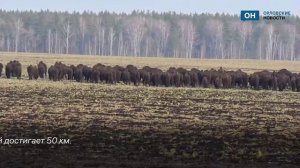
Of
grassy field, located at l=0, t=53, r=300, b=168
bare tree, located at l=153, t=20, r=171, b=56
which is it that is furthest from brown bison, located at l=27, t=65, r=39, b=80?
bare tree, located at l=153, t=20, r=171, b=56

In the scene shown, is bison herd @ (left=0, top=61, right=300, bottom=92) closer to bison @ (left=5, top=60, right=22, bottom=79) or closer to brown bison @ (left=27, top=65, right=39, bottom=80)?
brown bison @ (left=27, top=65, right=39, bottom=80)

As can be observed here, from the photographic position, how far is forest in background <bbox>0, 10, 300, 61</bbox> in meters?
117

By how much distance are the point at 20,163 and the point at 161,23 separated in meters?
116

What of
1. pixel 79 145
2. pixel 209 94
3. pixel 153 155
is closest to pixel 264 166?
pixel 153 155

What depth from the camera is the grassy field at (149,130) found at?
35.4 feet

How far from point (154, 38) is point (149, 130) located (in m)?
111

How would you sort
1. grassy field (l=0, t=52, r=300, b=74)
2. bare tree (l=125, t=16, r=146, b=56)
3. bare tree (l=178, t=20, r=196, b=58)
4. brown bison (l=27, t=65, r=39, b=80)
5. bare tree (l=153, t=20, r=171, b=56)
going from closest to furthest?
brown bison (l=27, t=65, r=39, b=80) < grassy field (l=0, t=52, r=300, b=74) < bare tree (l=125, t=16, r=146, b=56) < bare tree (l=178, t=20, r=196, b=58) < bare tree (l=153, t=20, r=171, b=56)

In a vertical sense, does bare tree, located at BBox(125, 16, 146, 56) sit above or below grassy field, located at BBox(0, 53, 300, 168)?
above

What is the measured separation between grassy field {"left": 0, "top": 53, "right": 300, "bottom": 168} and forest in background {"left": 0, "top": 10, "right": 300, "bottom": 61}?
90126 millimetres

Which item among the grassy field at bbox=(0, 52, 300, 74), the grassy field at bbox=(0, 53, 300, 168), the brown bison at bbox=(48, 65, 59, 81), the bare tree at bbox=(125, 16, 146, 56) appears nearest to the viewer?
the grassy field at bbox=(0, 53, 300, 168)

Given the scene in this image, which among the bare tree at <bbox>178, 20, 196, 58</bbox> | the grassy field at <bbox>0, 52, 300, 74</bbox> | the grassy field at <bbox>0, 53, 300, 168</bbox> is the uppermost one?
the bare tree at <bbox>178, 20, 196, 58</bbox>

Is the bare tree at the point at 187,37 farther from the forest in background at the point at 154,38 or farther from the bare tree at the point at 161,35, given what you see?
the bare tree at the point at 161,35

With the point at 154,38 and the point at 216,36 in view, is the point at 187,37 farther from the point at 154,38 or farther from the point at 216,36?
the point at 154,38

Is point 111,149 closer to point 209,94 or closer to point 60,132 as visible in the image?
point 60,132
